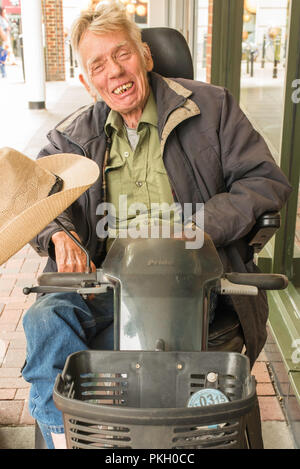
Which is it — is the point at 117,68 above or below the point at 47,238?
above

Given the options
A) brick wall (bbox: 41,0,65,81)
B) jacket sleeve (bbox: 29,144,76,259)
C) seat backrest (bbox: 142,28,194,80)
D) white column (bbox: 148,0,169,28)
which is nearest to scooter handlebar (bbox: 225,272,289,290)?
jacket sleeve (bbox: 29,144,76,259)

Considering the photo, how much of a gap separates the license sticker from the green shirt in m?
0.89

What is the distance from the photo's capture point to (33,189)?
151cm

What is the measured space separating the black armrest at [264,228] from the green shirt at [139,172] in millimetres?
313

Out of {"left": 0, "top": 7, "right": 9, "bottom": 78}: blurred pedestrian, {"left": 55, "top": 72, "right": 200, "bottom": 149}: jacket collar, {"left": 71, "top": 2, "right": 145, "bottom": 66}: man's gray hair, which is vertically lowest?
{"left": 0, "top": 7, "right": 9, "bottom": 78}: blurred pedestrian

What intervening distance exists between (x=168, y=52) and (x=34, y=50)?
8.76m

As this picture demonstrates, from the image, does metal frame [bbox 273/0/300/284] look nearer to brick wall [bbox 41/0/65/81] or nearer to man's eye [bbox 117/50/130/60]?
man's eye [bbox 117/50/130/60]

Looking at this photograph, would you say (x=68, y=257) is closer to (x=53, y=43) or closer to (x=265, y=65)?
(x=265, y=65)

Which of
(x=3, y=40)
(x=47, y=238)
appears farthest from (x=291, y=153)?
(x=3, y=40)

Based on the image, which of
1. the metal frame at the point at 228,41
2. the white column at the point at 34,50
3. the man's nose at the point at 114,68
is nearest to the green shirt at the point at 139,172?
the man's nose at the point at 114,68

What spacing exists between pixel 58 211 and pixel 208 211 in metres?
0.54

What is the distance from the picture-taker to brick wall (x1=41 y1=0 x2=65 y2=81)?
17.6 meters

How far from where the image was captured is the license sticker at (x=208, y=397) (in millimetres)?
1059

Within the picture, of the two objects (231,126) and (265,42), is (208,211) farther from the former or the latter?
(265,42)
